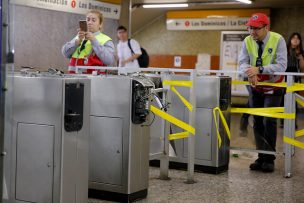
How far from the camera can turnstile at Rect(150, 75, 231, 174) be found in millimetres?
5699

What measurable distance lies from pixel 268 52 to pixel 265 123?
777 mm

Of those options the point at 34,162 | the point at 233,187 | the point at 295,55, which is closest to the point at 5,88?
the point at 34,162

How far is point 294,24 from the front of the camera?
13.5 metres

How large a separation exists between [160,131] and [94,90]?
3.85 ft

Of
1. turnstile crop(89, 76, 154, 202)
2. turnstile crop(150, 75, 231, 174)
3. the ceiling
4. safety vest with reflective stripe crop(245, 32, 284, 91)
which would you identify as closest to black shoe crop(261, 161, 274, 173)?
turnstile crop(150, 75, 231, 174)

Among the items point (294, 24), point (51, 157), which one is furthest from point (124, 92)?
point (294, 24)

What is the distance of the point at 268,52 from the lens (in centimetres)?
587

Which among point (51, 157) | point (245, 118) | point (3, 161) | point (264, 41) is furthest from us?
point (245, 118)

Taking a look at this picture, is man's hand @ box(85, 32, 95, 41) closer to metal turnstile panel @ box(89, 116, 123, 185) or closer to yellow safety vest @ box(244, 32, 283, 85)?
metal turnstile panel @ box(89, 116, 123, 185)

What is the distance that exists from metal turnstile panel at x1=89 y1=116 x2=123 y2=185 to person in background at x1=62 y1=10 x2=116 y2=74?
0.92 metres

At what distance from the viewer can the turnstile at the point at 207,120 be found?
18.7 ft

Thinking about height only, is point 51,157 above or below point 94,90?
below

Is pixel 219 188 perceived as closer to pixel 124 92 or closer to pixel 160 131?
pixel 160 131

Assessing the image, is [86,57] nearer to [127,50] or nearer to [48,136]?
[48,136]
